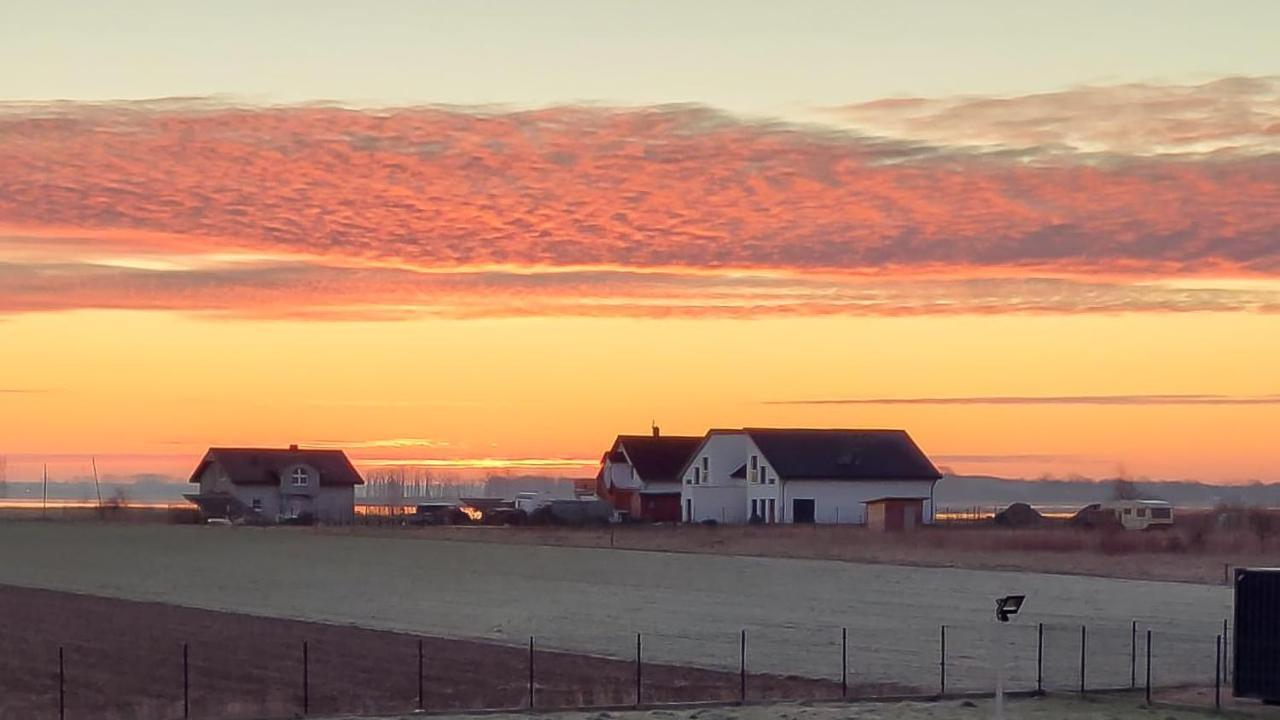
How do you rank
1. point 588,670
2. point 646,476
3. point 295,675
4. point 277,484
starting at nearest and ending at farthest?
point 295,675
point 588,670
point 646,476
point 277,484

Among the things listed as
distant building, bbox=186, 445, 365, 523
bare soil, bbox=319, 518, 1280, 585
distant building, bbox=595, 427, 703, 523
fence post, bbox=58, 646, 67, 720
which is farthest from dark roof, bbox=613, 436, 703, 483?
fence post, bbox=58, 646, 67, 720

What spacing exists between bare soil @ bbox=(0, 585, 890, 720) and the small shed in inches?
2523

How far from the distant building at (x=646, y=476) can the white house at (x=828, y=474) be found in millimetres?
11125

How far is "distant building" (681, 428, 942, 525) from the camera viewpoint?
113 meters

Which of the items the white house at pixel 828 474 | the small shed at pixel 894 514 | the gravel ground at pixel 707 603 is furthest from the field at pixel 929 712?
the white house at pixel 828 474

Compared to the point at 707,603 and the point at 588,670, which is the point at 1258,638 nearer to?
the point at 588,670

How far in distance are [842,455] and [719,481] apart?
910cm

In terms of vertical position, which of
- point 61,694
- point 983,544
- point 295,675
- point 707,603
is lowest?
point 983,544

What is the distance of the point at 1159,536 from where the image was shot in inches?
3484

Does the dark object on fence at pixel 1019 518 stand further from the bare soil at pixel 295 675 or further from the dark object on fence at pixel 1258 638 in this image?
the dark object on fence at pixel 1258 638

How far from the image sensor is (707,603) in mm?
53344

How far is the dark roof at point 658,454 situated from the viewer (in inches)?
5094

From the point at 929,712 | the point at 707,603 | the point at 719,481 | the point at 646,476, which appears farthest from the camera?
the point at 646,476

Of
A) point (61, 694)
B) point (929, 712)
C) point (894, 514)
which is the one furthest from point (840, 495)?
point (61, 694)
